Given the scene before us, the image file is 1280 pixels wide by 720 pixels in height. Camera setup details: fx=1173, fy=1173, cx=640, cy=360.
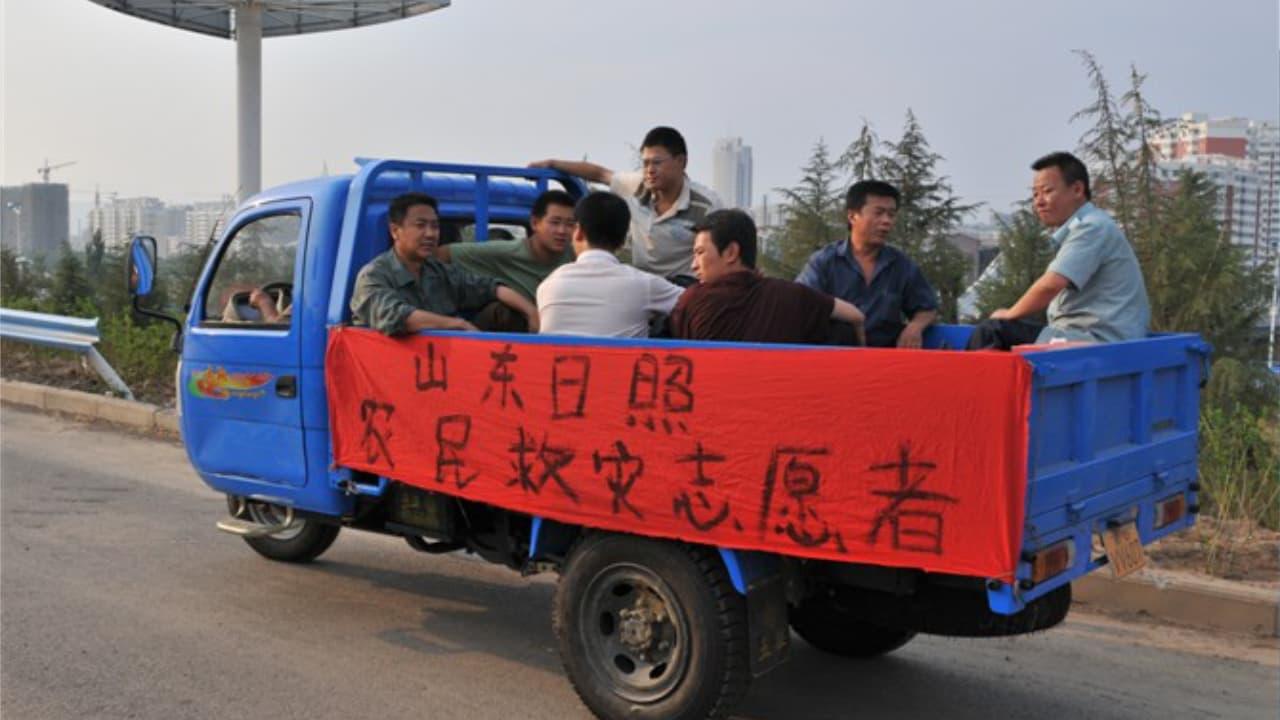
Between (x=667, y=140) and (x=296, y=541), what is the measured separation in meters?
2.94

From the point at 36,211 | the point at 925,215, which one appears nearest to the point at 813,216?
the point at 925,215

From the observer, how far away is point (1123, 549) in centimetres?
393

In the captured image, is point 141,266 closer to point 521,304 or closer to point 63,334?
point 521,304

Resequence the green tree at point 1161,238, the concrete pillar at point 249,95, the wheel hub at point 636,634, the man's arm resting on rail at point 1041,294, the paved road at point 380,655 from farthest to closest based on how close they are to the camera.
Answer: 1. the concrete pillar at point 249,95
2. the green tree at point 1161,238
3. the man's arm resting on rail at point 1041,294
4. the paved road at point 380,655
5. the wheel hub at point 636,634

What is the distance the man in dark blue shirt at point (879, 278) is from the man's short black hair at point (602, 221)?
1160mm

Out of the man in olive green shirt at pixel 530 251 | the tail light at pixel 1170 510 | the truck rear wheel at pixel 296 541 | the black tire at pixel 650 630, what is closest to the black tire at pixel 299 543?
the truck rear wheel at pixel 296 541

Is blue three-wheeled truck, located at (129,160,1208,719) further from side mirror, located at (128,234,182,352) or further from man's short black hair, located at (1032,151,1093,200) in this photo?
man's short black hair, located at (1032,151,1093,200)

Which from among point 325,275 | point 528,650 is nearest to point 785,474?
point 528,650

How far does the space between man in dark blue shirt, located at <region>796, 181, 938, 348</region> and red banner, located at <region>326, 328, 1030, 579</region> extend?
1699 mm

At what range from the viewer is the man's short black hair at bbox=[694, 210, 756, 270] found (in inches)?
177

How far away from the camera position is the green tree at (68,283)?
1730 cm

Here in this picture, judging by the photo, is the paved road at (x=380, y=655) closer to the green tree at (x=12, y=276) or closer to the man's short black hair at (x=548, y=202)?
the man's short black hair at (x=548, y=202)

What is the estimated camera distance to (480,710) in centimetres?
439

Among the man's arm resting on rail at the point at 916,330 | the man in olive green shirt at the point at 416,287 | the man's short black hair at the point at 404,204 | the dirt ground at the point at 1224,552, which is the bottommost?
the dirt ground at the point at 1224,552
